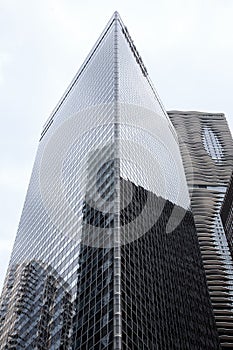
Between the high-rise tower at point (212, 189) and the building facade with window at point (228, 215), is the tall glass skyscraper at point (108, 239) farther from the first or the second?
the high-rise tower at point (212, 189)

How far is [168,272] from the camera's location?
7981 cm

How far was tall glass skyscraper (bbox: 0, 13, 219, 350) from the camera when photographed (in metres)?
56.0

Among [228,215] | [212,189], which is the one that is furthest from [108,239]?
[212,189]

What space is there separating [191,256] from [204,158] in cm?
7696

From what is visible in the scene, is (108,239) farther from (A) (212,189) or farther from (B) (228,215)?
(A) (212,189)

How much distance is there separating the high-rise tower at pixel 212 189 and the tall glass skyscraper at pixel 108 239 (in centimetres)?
1783

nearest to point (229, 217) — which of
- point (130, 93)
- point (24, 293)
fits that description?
point (130, 93)

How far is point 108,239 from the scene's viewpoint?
197 ft

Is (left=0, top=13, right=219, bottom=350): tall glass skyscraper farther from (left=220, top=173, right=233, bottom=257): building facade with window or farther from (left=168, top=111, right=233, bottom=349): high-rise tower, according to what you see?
(left=168, top=111, right=233, bottom=349): high-rise tower

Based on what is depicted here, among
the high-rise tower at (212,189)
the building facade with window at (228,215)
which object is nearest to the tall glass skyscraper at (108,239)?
the building facade with window at (228,215)

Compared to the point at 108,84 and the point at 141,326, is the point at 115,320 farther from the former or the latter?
the point at 108,84

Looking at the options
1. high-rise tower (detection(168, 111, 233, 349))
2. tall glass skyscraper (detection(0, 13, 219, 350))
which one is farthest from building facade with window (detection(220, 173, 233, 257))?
tall glass skyscraper (detection(0, 13, 219, 350))

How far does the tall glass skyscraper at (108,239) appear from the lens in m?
56.0

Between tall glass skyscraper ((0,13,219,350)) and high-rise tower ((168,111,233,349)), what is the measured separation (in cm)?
1783
